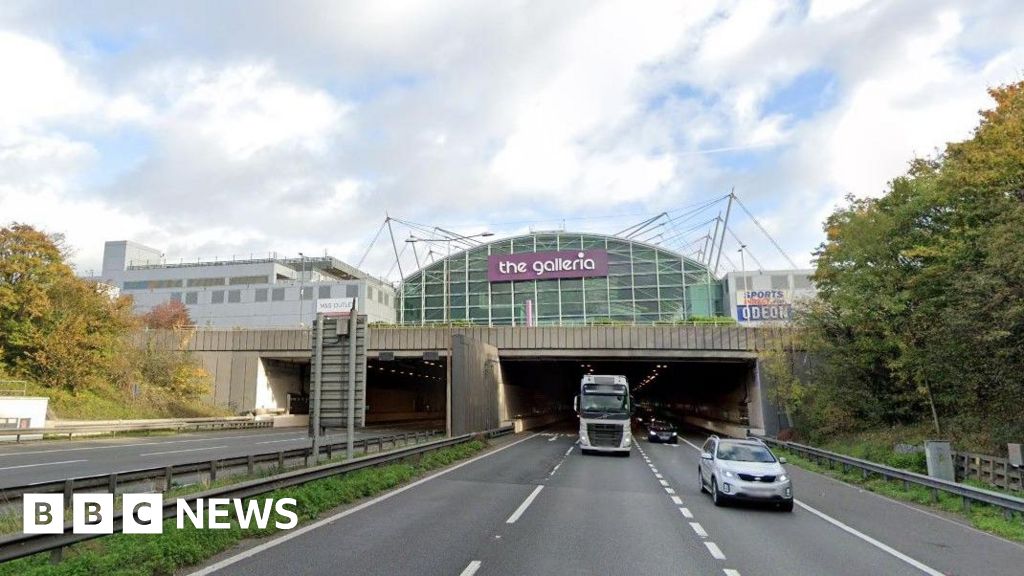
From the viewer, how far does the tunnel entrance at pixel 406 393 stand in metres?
57.8

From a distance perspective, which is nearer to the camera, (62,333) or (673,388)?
(62,333)

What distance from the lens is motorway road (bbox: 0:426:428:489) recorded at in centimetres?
1809

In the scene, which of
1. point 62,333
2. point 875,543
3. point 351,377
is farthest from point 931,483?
point 62,333

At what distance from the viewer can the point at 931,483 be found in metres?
15.4

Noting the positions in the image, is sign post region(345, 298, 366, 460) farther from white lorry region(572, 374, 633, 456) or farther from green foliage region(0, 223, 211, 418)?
green foliage region(0, 223, 211, 418)

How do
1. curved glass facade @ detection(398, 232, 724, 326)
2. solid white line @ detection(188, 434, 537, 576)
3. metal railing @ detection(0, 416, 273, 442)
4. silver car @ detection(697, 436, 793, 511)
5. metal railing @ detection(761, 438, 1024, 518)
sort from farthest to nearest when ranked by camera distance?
curved glass facade @ detection(398, 232, 724, 326)
metal railing @ detection(0, 416, 273, 442)
silver car @ detection(697, 436, 793, 511)
metal railing @ detection(761, 438, 1024, 518)
solid white line @ detection(188, 434, 537, 576)

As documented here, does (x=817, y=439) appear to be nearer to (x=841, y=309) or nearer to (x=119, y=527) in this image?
(x=841, y=309)

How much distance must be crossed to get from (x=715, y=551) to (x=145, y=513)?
8.04 meters

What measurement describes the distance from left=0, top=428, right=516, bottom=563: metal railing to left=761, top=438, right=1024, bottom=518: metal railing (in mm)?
13779

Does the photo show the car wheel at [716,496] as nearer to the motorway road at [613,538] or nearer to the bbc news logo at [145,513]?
the motorway road at [613,538]

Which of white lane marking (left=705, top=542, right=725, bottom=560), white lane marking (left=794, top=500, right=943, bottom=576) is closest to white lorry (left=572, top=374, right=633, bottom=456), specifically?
white lane marking (left=794, top=500, right=943, bottom=576)

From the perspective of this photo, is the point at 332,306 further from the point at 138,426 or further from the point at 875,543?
the point at 875,543

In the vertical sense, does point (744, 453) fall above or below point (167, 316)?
below

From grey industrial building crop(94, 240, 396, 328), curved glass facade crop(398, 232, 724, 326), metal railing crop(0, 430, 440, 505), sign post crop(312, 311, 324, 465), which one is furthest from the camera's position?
grey industrial building crop(94, 240, 396, 328)
